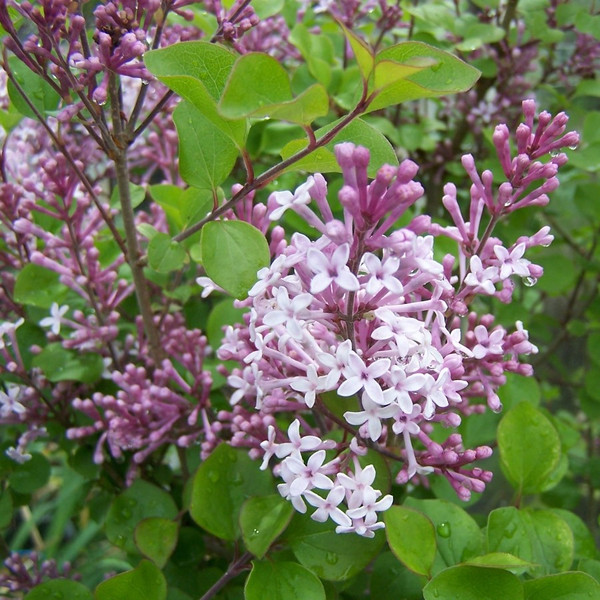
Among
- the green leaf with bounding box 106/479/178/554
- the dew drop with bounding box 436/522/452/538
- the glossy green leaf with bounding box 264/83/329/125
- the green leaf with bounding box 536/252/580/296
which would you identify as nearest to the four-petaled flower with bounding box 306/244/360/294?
the glossy green leaf with bounding box 264/83/329/125

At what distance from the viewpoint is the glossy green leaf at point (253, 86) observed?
0.59 meters

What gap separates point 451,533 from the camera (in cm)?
80

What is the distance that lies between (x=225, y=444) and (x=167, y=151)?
2.02 ft

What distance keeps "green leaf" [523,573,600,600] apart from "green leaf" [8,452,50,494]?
2.57 ft

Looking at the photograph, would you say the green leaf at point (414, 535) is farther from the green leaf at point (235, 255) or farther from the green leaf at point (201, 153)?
the green leaf at point (201, 153)

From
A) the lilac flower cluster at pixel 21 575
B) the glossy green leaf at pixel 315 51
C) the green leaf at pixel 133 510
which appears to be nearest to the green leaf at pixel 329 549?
the green leaf at pixel 133 510

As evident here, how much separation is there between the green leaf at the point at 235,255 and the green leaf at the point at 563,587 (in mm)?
434

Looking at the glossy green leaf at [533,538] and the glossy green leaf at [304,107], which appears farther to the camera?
the glossy green leaf at [533,538]

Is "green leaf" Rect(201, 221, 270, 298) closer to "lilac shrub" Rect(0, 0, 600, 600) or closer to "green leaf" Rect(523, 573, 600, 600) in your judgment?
"lilac shrub" Rect(0, 0, 600, 600)

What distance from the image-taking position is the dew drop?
2.63 feet

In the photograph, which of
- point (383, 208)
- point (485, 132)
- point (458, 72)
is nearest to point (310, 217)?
point (383, 208)

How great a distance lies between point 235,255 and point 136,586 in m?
0.40

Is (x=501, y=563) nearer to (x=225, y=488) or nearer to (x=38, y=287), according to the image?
(x=225, y=488)

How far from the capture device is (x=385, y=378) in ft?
2.11
